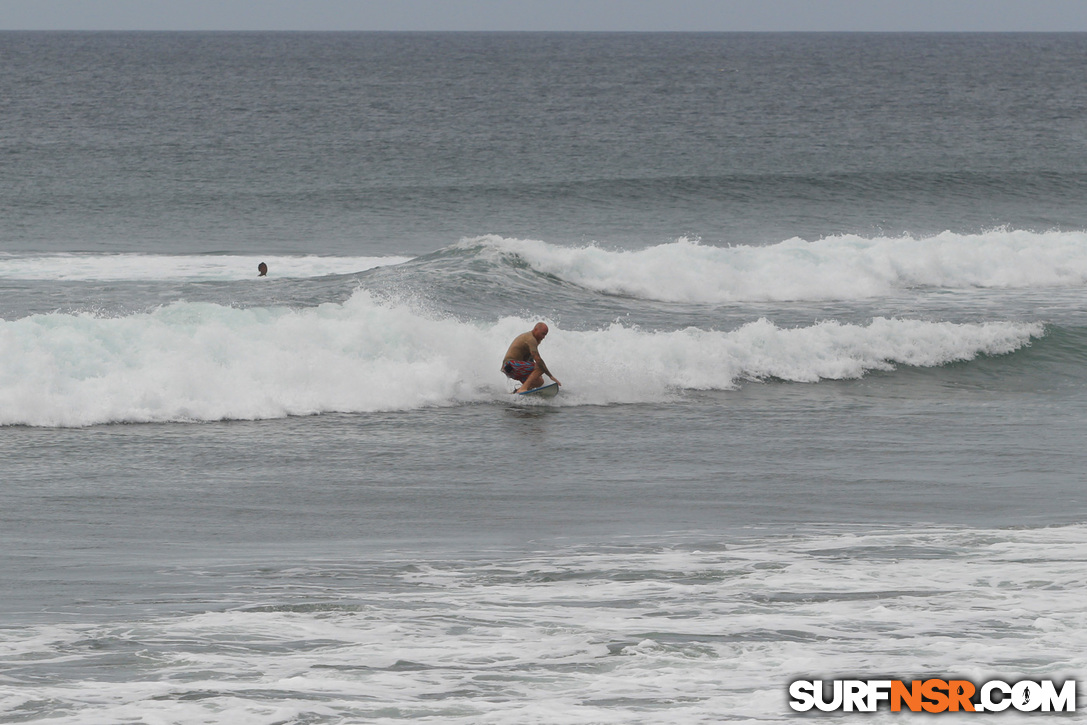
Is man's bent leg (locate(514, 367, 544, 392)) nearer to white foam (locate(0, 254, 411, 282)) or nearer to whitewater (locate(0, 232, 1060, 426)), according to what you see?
whitewater (locate(0, 232, 1060, 426))

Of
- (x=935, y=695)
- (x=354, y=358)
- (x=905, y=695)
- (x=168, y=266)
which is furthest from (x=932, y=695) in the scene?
(x=168, y=266)

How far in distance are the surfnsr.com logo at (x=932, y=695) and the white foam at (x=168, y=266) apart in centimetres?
2120

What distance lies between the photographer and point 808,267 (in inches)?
1038

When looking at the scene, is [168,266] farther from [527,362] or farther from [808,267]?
[527,362]

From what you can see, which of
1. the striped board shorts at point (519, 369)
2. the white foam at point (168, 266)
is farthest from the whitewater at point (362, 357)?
the white foam at point (168, 266)

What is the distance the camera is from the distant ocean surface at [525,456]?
7.28m

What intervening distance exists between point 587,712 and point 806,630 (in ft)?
5.92

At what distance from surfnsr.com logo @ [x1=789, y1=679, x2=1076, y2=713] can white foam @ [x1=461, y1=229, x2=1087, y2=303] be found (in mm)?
17799

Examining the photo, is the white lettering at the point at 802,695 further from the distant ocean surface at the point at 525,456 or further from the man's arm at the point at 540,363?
the man's arm at the point at 540,363

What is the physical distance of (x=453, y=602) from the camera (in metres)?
8.38

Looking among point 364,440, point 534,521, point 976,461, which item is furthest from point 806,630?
point 364,440

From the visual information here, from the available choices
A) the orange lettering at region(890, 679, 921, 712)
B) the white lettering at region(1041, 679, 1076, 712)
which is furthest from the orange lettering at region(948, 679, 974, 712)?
the white lettering at region(1041, 679, 1076, 712)

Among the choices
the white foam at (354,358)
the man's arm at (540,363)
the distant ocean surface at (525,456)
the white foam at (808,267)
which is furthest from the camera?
the white foam at (808,267)

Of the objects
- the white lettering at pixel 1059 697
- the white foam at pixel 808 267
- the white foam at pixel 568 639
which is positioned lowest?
the white lettering at pixel 1059 697
